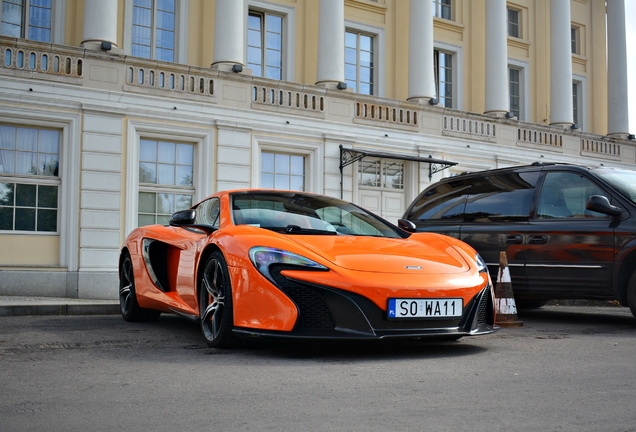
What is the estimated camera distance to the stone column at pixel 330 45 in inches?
781

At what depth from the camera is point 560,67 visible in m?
26.1

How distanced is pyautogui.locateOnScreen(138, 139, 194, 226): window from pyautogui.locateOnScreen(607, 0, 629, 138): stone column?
1745 cm

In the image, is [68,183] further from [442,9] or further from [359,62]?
[442,9]

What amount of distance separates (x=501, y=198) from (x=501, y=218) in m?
0.27

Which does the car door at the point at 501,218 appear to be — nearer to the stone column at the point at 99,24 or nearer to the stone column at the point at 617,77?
the stone column at the point at 99,24

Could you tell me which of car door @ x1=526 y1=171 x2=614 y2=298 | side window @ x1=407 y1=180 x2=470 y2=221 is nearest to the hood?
car door @ x1=526 y1=171 x2=614 y2=298

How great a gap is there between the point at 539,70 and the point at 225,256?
24945 millimetres

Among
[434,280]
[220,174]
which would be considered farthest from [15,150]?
[434,280]

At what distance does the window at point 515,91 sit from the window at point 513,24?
1247 mm

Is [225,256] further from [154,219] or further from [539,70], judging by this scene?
[539,70]

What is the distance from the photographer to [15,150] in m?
14.9

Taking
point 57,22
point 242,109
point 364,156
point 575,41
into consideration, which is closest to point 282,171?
point 242,109

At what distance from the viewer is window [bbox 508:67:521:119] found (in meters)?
28.1

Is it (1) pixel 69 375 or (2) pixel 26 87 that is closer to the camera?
(1) pixel 69 375
